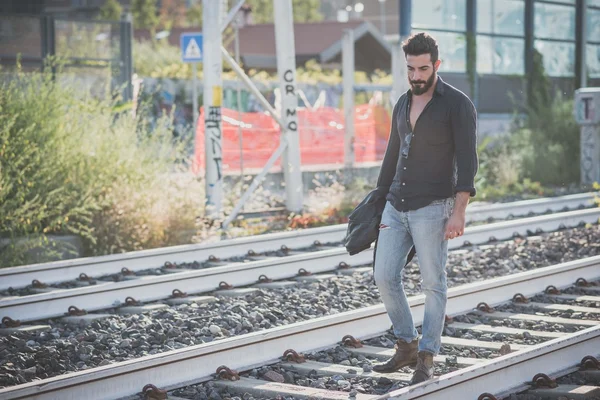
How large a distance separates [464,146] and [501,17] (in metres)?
22.4

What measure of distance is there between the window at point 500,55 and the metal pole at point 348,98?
8.39m

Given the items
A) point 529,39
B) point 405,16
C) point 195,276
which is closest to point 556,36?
point 529,39

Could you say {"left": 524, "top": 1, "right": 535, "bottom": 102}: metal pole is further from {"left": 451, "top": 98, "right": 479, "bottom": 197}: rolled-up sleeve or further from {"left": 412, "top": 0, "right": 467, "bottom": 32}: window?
{"left": 451, "top": 98, "right": 479, "bottom": 197}: rolled-up sleeve

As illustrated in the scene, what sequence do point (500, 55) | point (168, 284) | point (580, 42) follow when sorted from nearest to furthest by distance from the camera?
point (168, 284) → point (500, 55) → point (580, 42)

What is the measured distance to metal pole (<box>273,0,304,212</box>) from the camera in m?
15.4

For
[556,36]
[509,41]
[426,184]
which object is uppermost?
[556,36]

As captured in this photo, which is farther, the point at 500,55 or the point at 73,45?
the point at 500,55

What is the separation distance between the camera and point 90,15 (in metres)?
26.2

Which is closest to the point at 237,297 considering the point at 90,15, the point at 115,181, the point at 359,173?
the point at 115,181

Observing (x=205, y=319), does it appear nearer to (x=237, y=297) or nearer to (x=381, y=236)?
(x=237, y=297)

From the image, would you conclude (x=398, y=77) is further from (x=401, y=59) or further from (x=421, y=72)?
(x=421, y=72)

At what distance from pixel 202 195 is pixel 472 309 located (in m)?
6.38

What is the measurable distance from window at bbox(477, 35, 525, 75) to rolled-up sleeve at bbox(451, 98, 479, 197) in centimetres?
2136

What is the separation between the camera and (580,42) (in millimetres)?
28344
